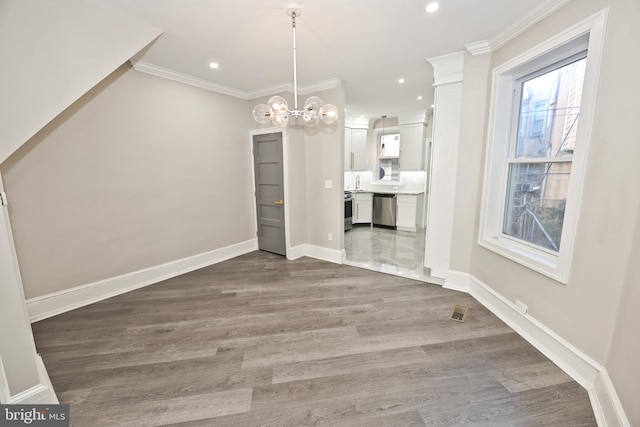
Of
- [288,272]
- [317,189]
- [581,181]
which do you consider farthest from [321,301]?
[581,181]

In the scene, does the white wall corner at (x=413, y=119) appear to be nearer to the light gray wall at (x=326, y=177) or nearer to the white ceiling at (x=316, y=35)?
the white ceiling at (x=316, y=35)

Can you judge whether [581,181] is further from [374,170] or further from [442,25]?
[374,170]

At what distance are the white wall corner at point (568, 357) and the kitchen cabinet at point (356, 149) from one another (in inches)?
174

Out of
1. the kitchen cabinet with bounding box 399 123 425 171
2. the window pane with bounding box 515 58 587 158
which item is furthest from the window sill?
the kitchen cabinet with bounding box 399 123 425 171

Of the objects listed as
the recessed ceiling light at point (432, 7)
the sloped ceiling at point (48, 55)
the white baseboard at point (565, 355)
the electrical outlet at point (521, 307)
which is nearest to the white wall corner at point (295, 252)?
the white baseboard at point (565, 355)

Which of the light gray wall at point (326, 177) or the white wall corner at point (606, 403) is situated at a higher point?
the light gray wall at point (326, 177)

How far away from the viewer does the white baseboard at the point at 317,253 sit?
415 centimetres

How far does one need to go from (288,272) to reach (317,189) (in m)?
1.46

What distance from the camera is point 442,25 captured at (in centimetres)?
235

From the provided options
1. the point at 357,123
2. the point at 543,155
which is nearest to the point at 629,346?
the point at 543,155

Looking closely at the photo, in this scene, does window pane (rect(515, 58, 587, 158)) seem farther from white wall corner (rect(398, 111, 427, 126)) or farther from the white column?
white wall corner (rect(398, 111, 427, 126))

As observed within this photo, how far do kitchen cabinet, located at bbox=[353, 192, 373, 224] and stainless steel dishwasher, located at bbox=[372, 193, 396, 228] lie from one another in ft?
0.43

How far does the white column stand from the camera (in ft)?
9.75

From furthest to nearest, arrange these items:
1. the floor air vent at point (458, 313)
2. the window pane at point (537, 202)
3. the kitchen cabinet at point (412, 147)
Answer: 1. the kitchen cabinet at point (412, 147)
2. the floor air vent at point (458, 313)
3. the window pane at point (537, 202)
